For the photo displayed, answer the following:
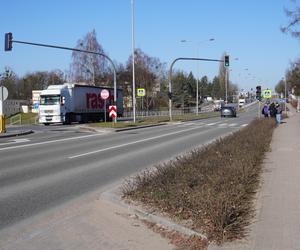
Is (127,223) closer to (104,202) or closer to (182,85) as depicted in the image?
(104,202)

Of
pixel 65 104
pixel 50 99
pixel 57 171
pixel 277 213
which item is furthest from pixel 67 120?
pixel 277 213

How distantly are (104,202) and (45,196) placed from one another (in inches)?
62.1

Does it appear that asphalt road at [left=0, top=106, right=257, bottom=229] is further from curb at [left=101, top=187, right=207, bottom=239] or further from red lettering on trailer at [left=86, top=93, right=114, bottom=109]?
red lettering on trailer at [left=86, top=93, right=114, bottom=109]

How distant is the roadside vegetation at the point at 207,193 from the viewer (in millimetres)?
5999

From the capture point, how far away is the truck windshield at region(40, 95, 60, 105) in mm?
45188

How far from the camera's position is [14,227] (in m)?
7.06

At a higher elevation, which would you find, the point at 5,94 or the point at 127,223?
the point at 5,94

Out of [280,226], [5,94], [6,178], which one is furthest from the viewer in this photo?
[5,94]

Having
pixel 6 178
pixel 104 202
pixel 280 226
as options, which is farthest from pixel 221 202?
pixel 6 178

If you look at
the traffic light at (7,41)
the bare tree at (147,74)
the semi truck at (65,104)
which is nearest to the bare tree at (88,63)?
the bare tree at (147,74)

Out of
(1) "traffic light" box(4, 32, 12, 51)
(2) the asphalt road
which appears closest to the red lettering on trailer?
(1) "traffic light" box(4, 32, 12, 51)

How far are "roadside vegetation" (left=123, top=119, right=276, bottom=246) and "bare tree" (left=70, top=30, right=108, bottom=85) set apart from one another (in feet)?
226

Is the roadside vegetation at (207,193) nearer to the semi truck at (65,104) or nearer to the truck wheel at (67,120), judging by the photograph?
the semi truck at (65,104)

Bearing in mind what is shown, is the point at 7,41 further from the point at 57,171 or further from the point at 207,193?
the point at 207,193
